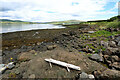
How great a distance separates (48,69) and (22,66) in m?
2.86

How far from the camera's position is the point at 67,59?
7.07 meters

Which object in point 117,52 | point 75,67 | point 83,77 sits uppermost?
point 117,52

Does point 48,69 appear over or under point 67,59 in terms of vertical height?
under

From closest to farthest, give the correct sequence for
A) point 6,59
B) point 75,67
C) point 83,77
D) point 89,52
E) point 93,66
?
1. point 83,77
2. point 75,67
3. point 93,66
4. point 6,59
5. point 89,52

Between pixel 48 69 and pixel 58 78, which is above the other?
pixel 48 69

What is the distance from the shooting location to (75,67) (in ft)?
20.1

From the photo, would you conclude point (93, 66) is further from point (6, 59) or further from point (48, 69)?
point (6, 59)

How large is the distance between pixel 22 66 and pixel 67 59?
4.42m

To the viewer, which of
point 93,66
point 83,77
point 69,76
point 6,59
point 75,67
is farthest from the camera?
point 6,59

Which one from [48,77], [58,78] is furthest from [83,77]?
[48,77]

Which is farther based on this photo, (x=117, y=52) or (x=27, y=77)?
(x=117, y=52)

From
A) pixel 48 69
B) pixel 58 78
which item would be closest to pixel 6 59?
pixel 48 69

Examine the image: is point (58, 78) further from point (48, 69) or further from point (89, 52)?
point (89, 52)

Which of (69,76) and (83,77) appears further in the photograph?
(69,76)
